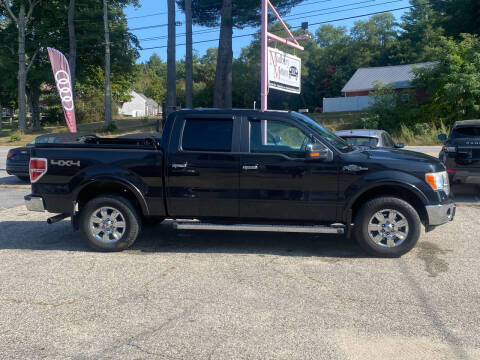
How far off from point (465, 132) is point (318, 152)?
5.31 m

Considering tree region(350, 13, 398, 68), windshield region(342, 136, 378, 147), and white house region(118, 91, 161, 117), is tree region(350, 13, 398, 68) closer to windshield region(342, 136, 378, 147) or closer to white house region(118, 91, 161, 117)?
white house region(118, 91, 161, 117)

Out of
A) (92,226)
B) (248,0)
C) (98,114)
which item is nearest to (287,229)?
(92,226)

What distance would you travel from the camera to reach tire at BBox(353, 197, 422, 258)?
231 inches

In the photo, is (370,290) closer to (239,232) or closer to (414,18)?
(239,232)

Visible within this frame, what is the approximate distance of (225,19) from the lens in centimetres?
2850

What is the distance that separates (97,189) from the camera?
262 inches

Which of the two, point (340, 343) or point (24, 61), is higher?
point (24, 61)

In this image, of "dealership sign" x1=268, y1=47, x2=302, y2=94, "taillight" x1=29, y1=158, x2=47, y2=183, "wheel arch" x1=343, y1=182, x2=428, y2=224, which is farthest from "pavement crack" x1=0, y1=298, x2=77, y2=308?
"dealership sign" x1=268, y1=47, x2=302, y2=94

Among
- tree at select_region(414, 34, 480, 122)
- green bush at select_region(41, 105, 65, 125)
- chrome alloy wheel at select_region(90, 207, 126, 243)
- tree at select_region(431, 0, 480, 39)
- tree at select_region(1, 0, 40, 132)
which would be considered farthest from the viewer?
green bush at select_region(41, 105, 65, 125)

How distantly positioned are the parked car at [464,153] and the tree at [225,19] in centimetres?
2155

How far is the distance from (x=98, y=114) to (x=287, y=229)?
54.2m

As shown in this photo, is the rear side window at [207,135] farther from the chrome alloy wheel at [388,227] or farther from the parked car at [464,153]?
the parked car at [464,153]

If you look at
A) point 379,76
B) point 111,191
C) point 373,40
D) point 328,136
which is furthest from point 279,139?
point 373,40

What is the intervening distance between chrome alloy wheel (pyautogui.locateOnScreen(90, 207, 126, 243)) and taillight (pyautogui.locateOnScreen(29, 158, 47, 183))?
95 cm
